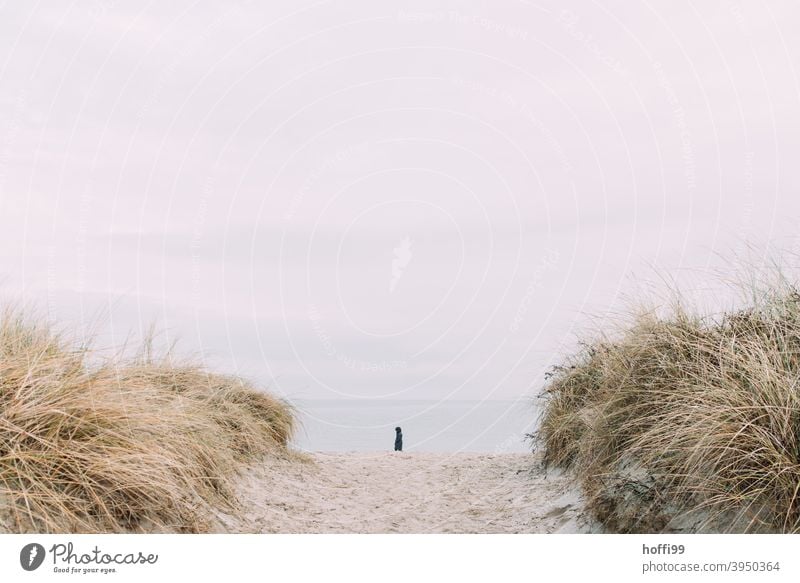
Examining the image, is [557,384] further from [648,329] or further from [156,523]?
[156,523]

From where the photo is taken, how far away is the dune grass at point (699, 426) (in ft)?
14.7

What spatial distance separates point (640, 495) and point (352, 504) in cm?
356

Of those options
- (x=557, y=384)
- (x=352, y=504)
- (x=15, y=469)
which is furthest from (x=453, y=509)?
(x=15, y=469)

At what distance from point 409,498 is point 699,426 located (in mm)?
4121

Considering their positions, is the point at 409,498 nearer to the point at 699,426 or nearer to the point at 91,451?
the point at 699,426

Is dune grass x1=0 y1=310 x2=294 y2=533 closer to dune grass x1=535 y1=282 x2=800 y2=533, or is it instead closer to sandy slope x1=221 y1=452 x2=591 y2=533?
sandy slope x1=221 y1=452 x2=591 y2=533

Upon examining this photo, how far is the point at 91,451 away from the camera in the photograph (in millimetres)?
4723

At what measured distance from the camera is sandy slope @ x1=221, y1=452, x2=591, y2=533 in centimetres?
662

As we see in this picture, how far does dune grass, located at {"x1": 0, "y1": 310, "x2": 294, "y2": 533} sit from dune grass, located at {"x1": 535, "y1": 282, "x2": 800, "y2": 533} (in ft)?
10.7

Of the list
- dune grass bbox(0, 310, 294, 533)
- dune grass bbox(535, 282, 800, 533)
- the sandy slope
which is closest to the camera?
dune grass bbox(0, 310, 294, 533)

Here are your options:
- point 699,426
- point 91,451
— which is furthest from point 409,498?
point 91,451

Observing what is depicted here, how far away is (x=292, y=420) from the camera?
984 cm

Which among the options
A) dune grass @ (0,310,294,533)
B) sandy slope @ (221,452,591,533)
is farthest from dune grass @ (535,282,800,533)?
dune grass @ (0,310,294,533)
